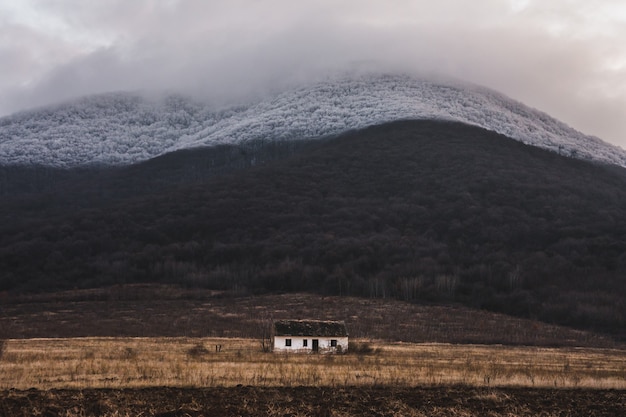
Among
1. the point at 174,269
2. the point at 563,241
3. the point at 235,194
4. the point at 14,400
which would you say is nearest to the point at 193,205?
the point at 235,194

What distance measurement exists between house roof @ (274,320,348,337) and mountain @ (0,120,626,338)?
2231 inches

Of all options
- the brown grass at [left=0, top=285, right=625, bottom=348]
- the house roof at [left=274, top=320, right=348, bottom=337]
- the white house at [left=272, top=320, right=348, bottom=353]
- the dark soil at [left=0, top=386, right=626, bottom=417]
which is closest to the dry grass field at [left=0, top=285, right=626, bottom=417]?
the dark soil at [left=0, top=386, right=626, bottom=417]

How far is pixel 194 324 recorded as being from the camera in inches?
3162

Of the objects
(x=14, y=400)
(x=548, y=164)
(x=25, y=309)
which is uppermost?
(x=548, y=164)

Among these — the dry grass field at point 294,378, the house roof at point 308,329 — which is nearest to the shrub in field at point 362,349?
the dry grass field at point 294,378

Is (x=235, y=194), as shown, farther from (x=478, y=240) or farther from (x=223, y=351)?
(x=223, y=351)

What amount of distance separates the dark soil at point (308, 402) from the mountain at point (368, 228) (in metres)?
75.0

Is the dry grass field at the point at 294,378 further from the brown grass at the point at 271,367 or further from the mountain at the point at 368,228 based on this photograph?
the mountain at the point at 368,228

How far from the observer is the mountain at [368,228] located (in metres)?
125

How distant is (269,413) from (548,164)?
168 meters

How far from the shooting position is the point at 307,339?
51.5 metres

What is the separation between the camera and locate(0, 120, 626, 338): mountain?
125375 mm

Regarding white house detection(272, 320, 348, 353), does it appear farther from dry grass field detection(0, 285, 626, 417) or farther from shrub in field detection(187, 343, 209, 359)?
shrub in field detection(187, 343, 209, 359)

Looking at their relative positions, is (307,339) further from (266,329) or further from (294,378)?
(266,329)
